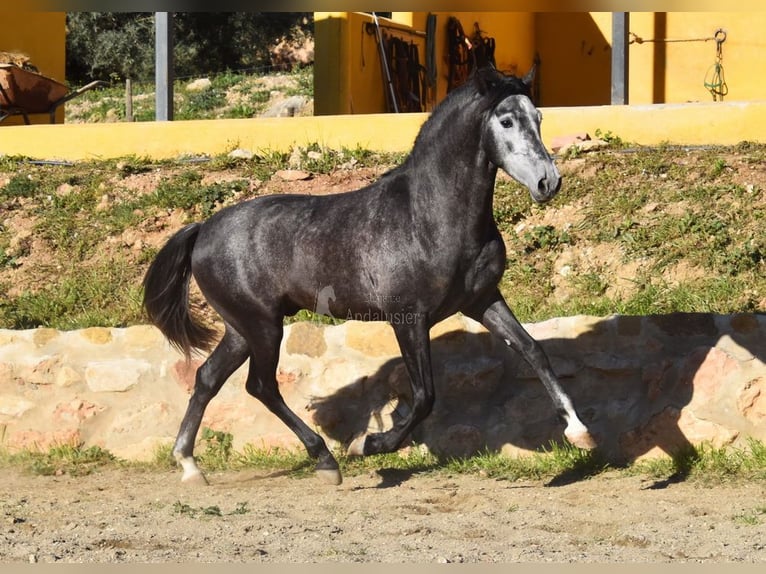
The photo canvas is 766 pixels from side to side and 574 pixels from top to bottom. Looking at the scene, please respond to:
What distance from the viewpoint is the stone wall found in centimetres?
653

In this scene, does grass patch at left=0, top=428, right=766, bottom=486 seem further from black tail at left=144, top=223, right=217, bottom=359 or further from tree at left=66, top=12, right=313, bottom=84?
tree at left=66, top=12, right=313, bottom=84

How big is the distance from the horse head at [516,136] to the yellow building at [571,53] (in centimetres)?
806

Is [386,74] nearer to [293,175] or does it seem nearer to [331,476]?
[293,175]

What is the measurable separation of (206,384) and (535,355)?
196cm

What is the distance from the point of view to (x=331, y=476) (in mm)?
6348

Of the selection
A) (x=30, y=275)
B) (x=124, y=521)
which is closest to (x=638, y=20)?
(x=30, y=275)

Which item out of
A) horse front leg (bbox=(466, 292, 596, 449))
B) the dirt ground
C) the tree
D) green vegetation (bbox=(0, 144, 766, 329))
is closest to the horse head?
horse front leg (bbox=(466, 292, 596, 449))

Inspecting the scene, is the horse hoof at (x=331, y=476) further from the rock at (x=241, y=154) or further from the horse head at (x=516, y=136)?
the rock at (x=241, y=154)

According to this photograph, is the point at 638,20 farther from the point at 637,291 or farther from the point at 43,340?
the point at 43,340

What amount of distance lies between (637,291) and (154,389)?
3.32 m

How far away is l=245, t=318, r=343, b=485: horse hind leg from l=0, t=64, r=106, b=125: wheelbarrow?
23.0 ft

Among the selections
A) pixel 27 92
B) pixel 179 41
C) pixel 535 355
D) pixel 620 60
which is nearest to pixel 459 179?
pixel 535 355

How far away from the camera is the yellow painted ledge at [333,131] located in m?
9.87

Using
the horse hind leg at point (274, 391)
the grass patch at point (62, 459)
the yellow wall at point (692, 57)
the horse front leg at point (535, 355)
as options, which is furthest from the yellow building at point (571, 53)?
the horse front leg at point (535, 355)
